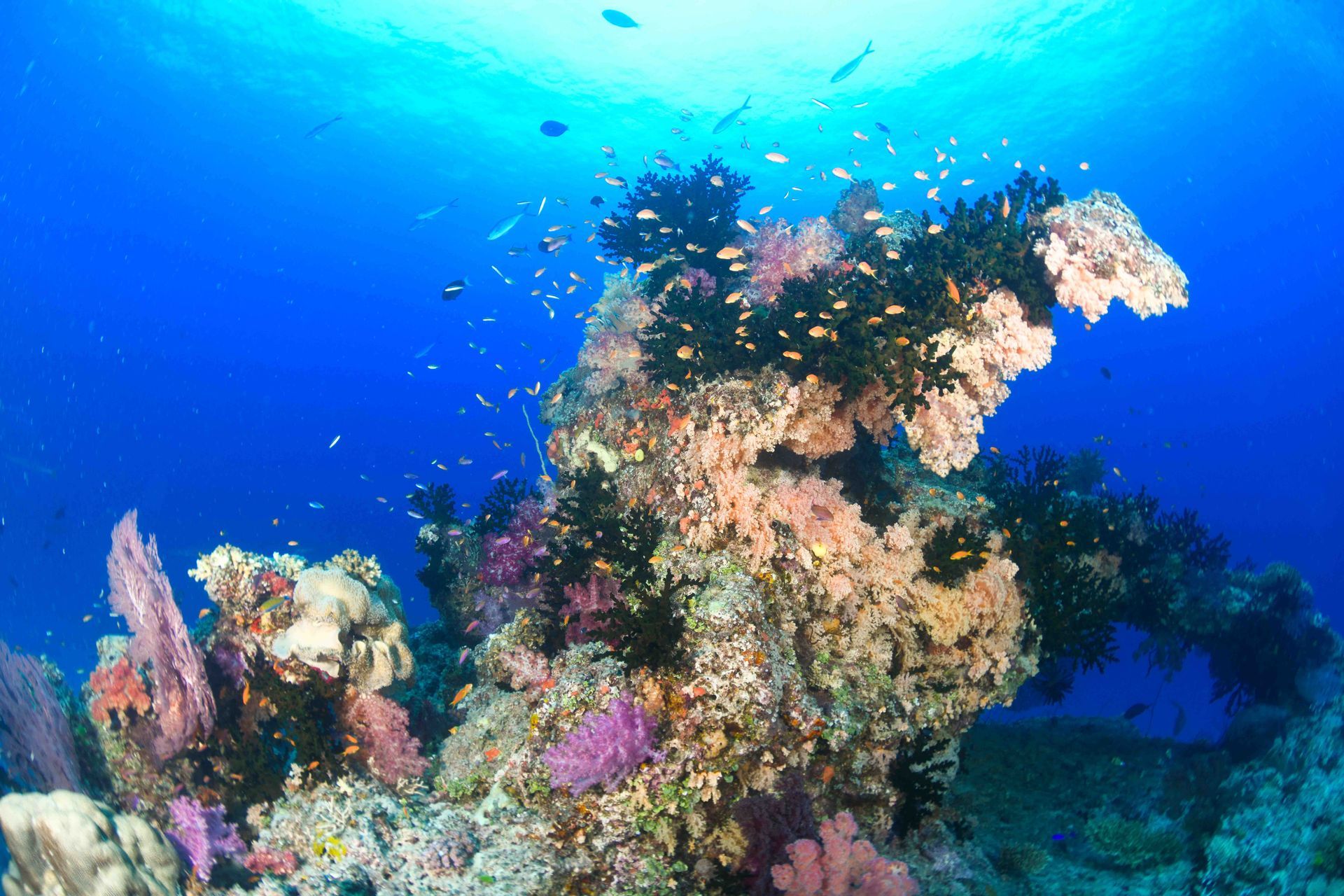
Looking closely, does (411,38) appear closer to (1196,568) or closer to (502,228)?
(502,228)

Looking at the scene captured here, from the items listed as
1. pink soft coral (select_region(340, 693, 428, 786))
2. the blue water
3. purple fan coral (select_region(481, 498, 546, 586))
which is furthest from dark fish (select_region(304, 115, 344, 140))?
pink soft coral (select_region(340, 693, 428, 786))

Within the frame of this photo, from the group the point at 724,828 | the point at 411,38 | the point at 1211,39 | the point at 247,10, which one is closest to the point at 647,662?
the point at 724,828

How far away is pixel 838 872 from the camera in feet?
13.2

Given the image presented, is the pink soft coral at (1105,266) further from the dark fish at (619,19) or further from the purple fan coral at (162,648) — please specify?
the dark fish at (619,19)

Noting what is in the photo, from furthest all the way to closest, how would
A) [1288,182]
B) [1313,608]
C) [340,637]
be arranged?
[1288,182] < [1313,608] < [340,637]

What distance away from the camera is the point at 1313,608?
10391mm

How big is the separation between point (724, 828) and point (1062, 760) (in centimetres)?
796

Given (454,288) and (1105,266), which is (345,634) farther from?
(1105,266)

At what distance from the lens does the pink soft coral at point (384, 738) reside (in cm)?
579

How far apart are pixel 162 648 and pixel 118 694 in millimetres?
673

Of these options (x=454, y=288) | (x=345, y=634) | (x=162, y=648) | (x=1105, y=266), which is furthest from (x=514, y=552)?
(x=1105, y=266)

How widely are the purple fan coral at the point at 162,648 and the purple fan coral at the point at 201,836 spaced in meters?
0.86

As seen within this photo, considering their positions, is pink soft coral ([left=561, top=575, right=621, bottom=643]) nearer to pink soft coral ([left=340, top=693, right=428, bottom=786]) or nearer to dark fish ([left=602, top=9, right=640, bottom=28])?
pink soft coral ([left=340, top=693, right=428, bottom=786])

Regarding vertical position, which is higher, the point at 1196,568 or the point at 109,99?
the point at 109,99
